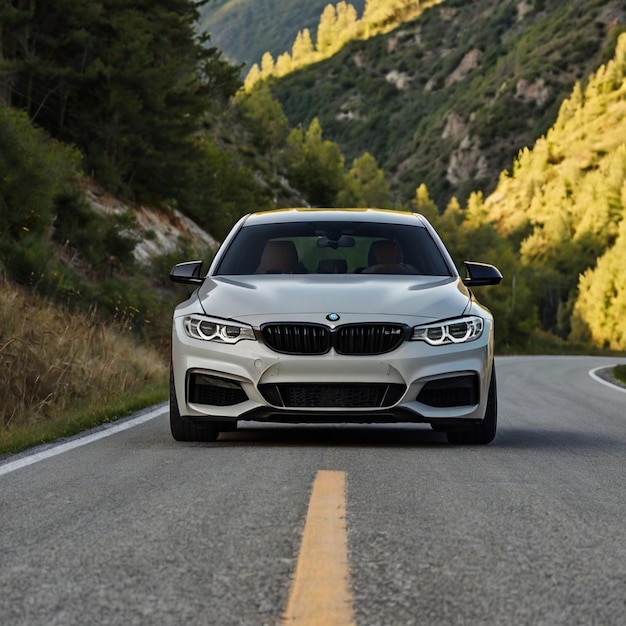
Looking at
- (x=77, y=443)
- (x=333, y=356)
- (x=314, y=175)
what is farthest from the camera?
(x=314, y=175)

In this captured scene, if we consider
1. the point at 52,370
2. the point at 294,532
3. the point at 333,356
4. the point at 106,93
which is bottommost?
the point at 52,370

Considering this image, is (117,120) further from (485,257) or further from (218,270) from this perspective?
(485,257)

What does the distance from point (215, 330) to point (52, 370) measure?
4.27 metres

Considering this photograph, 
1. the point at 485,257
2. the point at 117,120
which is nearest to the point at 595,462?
the point at 117,120

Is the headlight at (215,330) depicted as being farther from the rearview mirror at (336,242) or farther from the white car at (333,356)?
the rearview mirror at (336,242)

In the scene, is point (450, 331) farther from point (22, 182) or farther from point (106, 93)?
point (106, 93)

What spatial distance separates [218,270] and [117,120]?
87.6 ft

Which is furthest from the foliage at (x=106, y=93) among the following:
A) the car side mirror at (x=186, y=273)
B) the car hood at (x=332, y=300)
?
the car hood at (x=332, y=300)

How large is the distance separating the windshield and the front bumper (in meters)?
1.29

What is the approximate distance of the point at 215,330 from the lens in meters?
7.52

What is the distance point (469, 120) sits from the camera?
166375mm

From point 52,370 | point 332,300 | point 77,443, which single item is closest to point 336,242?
point 332,300

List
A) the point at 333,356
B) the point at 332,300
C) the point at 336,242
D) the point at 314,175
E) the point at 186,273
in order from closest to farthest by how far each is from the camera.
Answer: the point at 333,356 < the point at 332,300 < the point at 186,273 < the point at 336,242 < the point at 314,175

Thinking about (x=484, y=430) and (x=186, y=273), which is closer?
(x=484, y=430)
